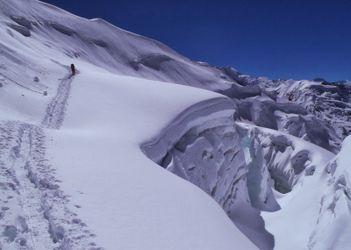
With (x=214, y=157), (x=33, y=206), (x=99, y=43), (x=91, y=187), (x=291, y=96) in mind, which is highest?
(x=291, y=96)

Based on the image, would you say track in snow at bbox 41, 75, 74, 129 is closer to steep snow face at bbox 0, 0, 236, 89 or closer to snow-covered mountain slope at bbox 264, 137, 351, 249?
snow-covered mountain slope at bbox 264, 137, 351, 249

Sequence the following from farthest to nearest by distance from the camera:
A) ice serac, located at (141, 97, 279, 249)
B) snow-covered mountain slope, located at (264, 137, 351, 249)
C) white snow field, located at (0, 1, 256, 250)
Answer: ice serac, located at (141, 97, 279, 249), snow-covered mountain slope, located at (264, 137, 351, 249), white snow field, located at (0, 1, 256, 250)

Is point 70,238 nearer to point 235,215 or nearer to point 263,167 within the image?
point 235,215

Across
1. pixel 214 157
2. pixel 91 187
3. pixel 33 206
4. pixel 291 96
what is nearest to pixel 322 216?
pixel 214 157

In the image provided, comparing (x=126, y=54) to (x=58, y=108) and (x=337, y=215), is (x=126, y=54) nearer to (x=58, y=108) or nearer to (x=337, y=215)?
(x=58, y=108)

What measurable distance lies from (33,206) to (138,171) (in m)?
2.61

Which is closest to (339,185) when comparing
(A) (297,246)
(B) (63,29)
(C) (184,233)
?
(A) (297,246)

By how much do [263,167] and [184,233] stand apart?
2156 centimetres

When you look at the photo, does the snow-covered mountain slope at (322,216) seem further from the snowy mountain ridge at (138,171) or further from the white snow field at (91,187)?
the white snow field at (91,187)

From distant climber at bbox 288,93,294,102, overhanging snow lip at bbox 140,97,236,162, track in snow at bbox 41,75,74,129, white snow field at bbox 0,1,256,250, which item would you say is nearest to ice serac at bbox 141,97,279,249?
overhanging snow lip at bbox 140,97,236,162

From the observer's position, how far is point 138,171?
7801mm

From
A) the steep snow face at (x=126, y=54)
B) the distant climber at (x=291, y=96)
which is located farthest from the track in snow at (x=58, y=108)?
the distant climber at (x=291, y=96)

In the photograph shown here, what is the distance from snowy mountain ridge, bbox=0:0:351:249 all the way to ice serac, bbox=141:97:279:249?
0.06 metres

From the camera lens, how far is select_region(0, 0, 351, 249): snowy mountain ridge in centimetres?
539
